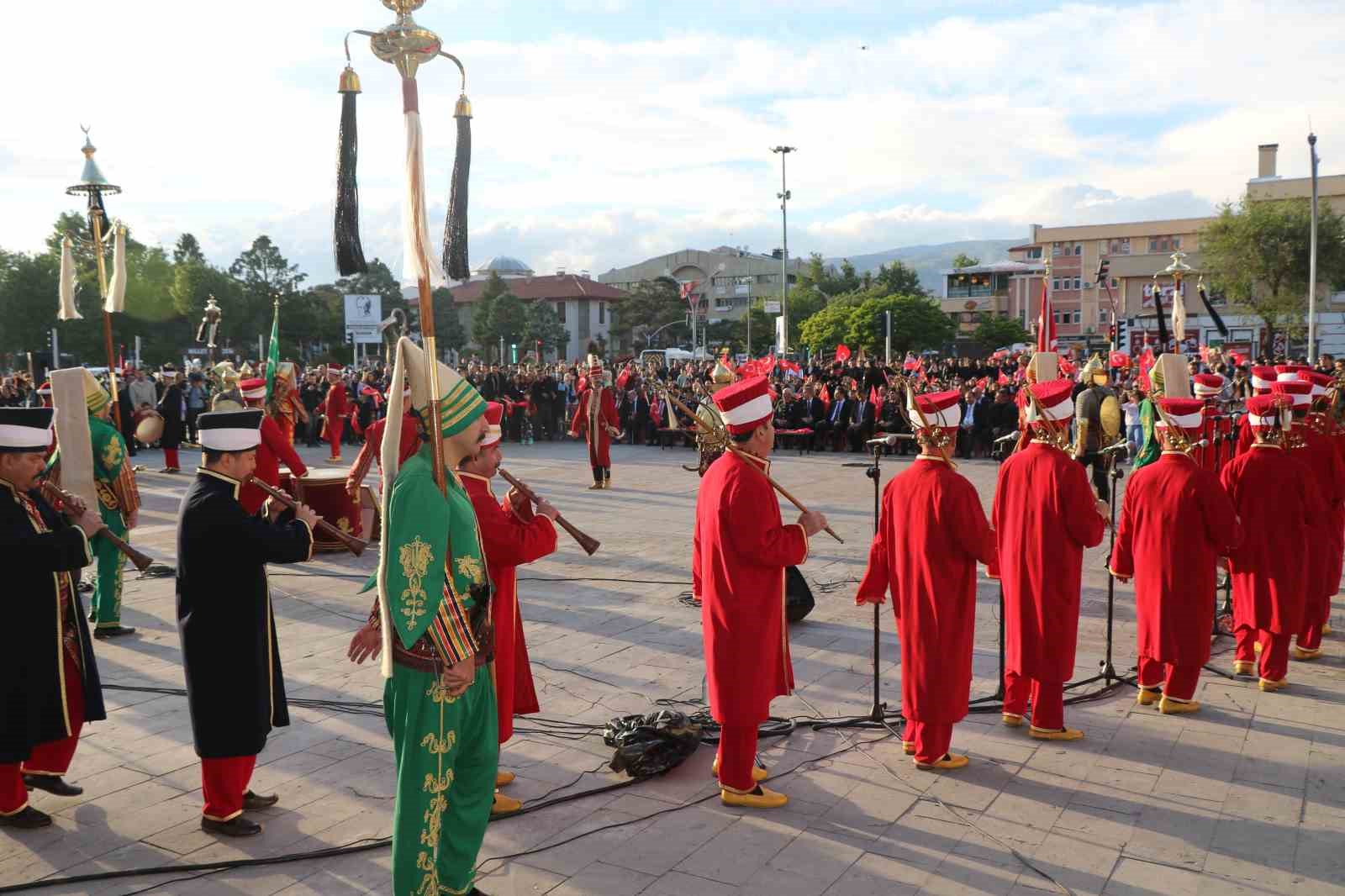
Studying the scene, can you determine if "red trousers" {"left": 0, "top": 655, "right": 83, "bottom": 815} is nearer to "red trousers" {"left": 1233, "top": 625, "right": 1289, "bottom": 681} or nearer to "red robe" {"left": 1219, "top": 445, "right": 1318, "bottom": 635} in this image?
"red robe" {"left": 1219, "top": 445, "right": 1318, "bottom": 635}

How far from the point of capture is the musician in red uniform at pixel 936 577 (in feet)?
17.3

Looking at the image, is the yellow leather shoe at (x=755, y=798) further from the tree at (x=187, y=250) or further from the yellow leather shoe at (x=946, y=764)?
the tree at (x=187, y=250)

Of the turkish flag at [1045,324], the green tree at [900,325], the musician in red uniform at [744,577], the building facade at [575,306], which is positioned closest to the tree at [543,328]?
the building facade at [575,306]

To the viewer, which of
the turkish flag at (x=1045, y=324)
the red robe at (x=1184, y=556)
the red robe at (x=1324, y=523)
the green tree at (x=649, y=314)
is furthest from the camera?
the green tree at (x=649, y=314)

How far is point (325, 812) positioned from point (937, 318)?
52.3m

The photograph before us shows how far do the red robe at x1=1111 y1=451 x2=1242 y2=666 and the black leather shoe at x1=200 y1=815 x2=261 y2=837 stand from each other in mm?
5015

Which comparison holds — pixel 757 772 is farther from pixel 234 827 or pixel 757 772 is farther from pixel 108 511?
pixel 108 511

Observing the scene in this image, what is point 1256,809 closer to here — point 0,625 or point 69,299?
point 0,625

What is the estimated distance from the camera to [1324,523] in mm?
7031

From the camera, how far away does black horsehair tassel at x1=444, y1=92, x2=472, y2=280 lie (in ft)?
14.9

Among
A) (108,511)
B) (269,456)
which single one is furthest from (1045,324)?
(108,511)

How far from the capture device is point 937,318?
54.1 meters

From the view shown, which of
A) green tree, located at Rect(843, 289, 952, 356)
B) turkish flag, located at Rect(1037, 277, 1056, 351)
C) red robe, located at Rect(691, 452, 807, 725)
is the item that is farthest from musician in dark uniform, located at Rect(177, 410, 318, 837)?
green tree, located at Rect(843, 289, 952, 356)

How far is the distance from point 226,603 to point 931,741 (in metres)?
3.53
